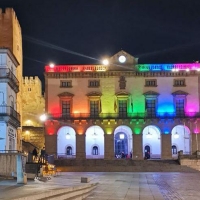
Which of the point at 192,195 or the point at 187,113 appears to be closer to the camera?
the point at 192,195

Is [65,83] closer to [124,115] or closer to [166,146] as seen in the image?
[124,115]

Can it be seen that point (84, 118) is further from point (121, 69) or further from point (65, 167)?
point (65, 167)

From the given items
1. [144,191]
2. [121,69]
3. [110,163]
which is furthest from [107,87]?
[144,191]

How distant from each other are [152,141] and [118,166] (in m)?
12.8

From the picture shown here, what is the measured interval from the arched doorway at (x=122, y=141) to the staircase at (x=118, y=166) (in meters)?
9.75

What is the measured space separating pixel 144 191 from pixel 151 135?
39.2 metres

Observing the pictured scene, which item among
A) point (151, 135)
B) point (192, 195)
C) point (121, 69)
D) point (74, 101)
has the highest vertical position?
point (121, 69)

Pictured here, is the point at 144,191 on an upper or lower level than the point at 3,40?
lower

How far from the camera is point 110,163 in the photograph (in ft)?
168

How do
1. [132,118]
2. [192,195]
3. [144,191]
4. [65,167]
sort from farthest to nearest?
1. [132,118]
2. [65,167]
3. [144,191]
4. [192,195]

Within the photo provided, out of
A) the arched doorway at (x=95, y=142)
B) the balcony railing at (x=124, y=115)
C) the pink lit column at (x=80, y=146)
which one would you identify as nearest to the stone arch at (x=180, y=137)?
the balcony railing at (x=124, y=115)

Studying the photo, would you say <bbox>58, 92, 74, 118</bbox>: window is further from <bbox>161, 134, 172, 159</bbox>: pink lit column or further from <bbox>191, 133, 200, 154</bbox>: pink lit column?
<bbox>191, 133, 200, 154</bbox>: pink lit column

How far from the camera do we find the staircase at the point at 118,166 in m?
47.1

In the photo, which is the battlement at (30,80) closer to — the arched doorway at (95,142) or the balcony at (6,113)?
the arched doorway at (95,142)
